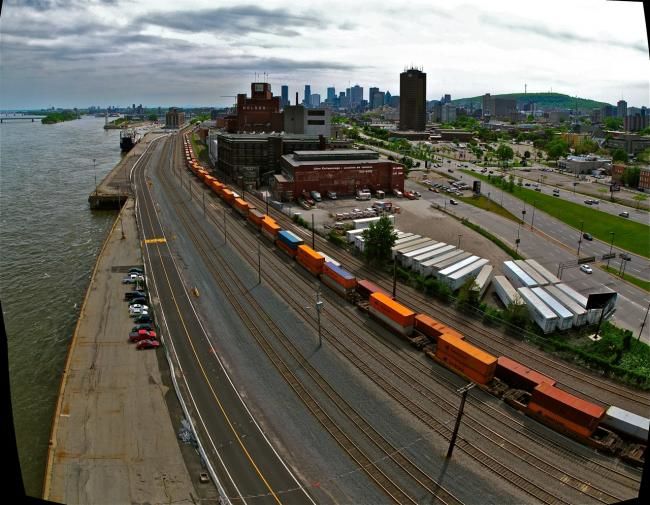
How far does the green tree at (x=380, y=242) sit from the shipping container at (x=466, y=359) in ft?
29.6

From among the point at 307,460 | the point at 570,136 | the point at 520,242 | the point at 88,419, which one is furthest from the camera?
the point at 570,136

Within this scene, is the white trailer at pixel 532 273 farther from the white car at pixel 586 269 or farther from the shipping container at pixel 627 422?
the shipping container at pixel 627 422

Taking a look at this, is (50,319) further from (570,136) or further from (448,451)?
(570,136)

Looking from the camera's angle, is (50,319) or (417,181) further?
(417,181)

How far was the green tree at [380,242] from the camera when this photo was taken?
24453mm

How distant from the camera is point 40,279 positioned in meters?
24.1

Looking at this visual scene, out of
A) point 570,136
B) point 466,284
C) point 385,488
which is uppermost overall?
point 570,136

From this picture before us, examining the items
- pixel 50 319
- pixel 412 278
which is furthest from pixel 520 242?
pixel 50 319

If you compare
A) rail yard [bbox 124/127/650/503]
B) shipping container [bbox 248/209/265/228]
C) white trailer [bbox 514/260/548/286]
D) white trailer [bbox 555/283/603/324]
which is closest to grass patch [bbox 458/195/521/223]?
white trailer [bbox 514/260/548/286]

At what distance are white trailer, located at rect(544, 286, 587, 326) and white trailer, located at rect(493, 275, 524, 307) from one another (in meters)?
1.54

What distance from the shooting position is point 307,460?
37.7 feet

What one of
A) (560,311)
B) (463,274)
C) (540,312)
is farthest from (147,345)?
(560,311)

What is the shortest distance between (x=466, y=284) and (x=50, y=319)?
16.9m

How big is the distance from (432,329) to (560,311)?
575 cm
